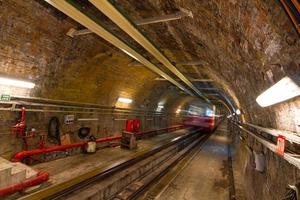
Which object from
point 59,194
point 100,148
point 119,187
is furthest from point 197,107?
point 59,194

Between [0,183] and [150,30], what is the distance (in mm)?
5206

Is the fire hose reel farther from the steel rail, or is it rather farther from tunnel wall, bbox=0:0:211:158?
the steel rail

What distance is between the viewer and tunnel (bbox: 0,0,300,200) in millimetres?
2322

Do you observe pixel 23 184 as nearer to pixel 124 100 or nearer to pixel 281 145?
pixel 281 145

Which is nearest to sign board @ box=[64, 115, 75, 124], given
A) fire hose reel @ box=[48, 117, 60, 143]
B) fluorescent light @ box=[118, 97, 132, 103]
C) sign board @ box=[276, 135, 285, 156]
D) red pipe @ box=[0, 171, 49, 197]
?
fire hose reel @ box=[48, 117, 60, 143]

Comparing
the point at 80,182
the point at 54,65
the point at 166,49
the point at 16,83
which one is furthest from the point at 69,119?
the point at 166,49

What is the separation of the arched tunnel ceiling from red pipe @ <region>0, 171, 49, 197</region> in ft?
8.56

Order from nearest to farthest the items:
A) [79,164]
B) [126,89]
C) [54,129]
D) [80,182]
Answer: [80,182] → [79,164] → [54,129] → [126,89]

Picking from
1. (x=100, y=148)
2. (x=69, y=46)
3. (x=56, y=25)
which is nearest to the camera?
(x=56, y=25)

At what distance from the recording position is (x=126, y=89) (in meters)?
10.6

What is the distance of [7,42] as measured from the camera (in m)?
4.64

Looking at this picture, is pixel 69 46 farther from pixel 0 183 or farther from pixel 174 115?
pixel 174 115

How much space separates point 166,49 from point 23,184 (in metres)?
5.84

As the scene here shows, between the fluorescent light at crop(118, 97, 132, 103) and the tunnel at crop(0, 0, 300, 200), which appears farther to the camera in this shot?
the fluorescent light at crop(118, 97, 132, 103)
